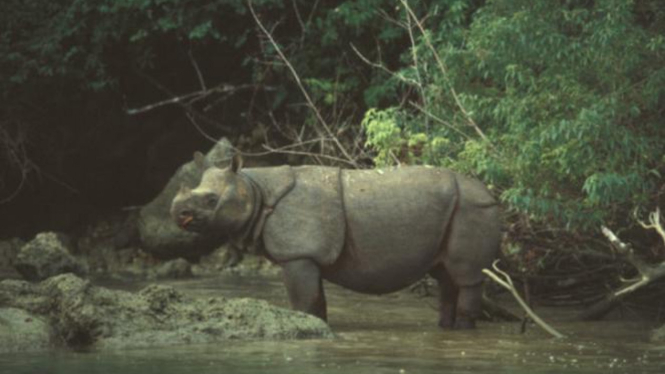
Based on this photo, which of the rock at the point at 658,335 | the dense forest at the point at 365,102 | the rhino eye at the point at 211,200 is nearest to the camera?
the rock at the point at 658,335

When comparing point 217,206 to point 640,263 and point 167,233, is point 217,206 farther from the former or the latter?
point 167,233

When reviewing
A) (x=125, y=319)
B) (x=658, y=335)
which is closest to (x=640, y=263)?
(x=658, y=335)

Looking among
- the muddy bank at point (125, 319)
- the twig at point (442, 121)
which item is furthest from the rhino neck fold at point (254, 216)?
the twig at point (442, 121)

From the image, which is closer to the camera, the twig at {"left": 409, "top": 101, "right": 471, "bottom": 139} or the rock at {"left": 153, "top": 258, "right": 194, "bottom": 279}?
the twig at {"left": 409, "top": 101, "right": 471, "bottom": 139}

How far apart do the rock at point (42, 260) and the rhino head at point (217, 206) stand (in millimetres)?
5400

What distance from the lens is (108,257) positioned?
22.6 metres

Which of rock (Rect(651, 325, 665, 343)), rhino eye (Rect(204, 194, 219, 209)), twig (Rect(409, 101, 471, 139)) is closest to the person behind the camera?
rock (Rect(651, 325, 665, 343))

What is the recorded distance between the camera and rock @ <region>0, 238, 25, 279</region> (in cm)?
2113

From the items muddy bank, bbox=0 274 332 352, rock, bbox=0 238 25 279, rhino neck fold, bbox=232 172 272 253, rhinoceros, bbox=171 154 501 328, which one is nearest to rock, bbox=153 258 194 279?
rock, bbox=0 238 25 279

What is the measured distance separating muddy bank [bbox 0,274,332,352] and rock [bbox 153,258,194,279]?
23.8 feet

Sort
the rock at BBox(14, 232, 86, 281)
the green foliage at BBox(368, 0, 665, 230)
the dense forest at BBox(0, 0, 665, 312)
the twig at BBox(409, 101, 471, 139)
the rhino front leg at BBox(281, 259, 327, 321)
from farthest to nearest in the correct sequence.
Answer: the rock at BBox(14, 232, 86, 281), the twig at BBox(409, 101, 471, 139), the dense forest at BBox(0, 0, 665, 312), the green foliage at BBox(368, 0, 665, 230), the rhino front leg at BBox(281, 259, 327, 321)

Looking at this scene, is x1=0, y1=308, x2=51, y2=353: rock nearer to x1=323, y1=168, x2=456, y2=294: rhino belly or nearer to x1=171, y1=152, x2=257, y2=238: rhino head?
x1=171, y1=152, x2=257, y2=238: rhino head

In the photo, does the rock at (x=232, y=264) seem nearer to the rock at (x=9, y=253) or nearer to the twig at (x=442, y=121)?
the rock at (x=9, y=253)

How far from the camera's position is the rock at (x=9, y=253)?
2113 centimetres
